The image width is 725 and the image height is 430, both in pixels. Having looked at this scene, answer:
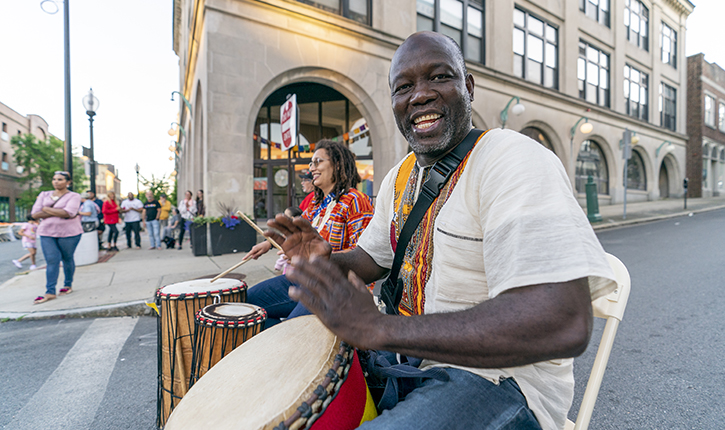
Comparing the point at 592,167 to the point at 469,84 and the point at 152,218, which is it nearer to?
the point at 152,218

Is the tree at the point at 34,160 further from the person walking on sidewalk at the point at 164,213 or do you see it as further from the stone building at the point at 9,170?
the person walking on sidewalk at the point at 164,213

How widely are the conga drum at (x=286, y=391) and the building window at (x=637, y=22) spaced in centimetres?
2676

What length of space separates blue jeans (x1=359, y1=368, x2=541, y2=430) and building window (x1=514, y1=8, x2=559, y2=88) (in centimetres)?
1694

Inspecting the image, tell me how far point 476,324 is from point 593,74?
2241 cm

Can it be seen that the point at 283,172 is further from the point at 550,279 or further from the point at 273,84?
the point at 550,279

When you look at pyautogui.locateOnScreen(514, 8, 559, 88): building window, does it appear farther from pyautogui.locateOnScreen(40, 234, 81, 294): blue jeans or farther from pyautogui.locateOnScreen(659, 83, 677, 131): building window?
pyautogui.locateOnScreen(40, 234, 81, 294): blue jeans

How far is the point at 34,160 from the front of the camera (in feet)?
131

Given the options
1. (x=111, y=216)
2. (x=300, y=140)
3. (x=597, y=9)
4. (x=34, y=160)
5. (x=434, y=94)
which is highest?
(x=597, y=9)

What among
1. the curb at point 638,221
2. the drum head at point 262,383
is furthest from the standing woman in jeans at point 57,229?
the curb at point 638,221

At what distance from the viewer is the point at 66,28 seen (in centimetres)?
949

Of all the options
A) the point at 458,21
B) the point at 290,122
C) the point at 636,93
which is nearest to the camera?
the point at 290,122

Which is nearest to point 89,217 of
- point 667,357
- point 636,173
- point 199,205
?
point 199,205

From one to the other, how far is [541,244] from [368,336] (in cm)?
47

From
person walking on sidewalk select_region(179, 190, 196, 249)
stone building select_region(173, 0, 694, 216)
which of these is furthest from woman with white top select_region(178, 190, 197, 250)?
stone building select_region(173, 0, 694, 216)
